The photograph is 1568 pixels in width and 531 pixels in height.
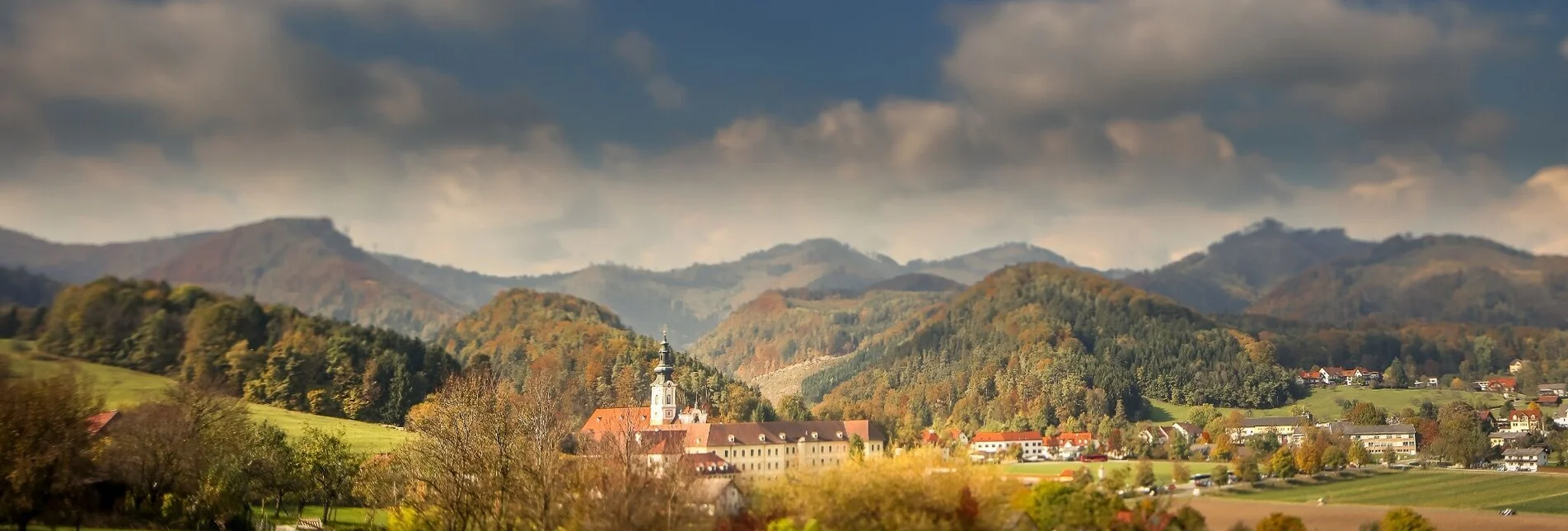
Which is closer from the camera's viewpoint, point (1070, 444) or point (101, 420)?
point (101, 420)

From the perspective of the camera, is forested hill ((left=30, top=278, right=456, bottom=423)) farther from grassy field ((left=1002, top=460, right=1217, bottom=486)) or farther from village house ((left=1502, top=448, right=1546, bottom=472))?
village house ((left=1502, top=448, right=1546, bottom=472))

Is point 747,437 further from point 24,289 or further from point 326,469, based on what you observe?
point 24,289

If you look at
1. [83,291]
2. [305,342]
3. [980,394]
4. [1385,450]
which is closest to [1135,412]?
[980,394]

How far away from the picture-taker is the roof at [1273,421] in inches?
5969

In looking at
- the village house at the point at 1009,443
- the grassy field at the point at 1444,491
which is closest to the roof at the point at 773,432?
the village house at the point at 1009,443

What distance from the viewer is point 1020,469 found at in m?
118

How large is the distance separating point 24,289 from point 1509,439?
193554 mm

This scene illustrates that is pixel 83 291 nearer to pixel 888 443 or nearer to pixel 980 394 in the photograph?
pixel 888 443

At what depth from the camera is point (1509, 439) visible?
5167 inches

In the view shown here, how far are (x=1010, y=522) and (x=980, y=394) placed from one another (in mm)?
134053

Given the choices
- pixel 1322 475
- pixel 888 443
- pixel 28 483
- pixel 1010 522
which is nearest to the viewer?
pixel 28 483

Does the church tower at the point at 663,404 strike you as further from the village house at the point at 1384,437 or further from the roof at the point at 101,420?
the village house at the point at 1384,437

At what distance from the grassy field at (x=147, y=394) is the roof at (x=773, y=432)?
86.4ft

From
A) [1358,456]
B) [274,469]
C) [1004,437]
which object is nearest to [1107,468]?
[1358,456]
